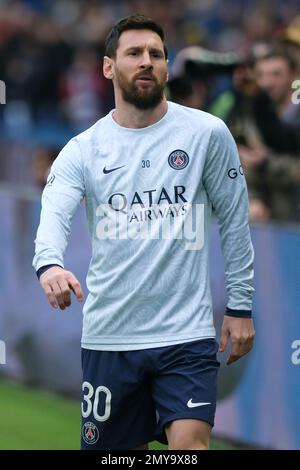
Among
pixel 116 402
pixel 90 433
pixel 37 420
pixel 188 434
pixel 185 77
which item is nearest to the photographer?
pixel 188 434

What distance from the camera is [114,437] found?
5391 millimetres

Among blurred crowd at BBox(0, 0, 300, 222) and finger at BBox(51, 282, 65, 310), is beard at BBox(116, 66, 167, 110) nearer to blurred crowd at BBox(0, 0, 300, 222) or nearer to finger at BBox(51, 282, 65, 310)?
finger at BBox(51, 282, 65, 310)

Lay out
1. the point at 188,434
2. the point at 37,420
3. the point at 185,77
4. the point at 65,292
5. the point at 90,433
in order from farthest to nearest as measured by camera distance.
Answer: the point at 37,420 → the point at 185,77 → the point at 90,433 → the point at 188,434 → the point at 65,292

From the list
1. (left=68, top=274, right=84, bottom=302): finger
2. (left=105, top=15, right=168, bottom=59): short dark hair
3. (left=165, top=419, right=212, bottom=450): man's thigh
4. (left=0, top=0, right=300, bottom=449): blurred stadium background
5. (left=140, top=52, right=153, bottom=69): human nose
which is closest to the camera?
(left=68, top=274, right=84, bottom=302): finger

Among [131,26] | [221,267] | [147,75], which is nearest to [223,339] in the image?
[147,75]

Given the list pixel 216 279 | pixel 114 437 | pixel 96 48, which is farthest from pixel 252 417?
pixel 96 48

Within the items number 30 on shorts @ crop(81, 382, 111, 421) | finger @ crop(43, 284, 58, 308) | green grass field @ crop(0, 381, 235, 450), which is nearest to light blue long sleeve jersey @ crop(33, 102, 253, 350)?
number 30 on shorts @ crop(81, 382, 111, 421)

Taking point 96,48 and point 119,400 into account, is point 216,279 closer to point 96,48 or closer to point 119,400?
point 119,400

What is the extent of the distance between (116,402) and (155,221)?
819 millimetres

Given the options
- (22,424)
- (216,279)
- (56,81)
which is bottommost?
(22,424)

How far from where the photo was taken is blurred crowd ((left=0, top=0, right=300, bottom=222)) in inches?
317

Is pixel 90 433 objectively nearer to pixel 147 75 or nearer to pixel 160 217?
pixel 160 217

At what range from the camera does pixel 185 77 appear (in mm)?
8219

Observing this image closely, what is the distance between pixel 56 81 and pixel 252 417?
9.57 metres
